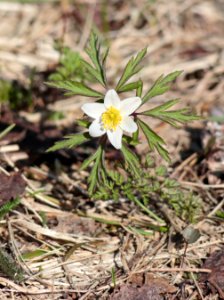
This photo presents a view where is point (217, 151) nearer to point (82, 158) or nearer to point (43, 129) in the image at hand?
point (82, 158)

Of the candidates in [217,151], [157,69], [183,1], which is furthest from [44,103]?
[183,1]

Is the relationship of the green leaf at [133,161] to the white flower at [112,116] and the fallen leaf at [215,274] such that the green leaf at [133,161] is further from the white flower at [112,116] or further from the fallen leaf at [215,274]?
the fallen leaf at [215,274]

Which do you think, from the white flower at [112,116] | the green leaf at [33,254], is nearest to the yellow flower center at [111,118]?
the white flower at [112,116]

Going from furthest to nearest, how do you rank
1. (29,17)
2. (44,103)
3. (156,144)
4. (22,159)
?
(29,17) → (44,103) → (22,159) → (156,144)

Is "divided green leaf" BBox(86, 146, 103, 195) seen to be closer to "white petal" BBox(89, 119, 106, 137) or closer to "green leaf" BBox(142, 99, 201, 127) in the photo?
"white petal" BBox(89, 119, 106, 137)

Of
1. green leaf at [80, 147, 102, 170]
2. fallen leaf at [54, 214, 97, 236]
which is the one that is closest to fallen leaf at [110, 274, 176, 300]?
fallen leaf at [54, 214, 97, 236]

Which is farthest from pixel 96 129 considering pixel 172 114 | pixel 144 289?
pixel 144 289
